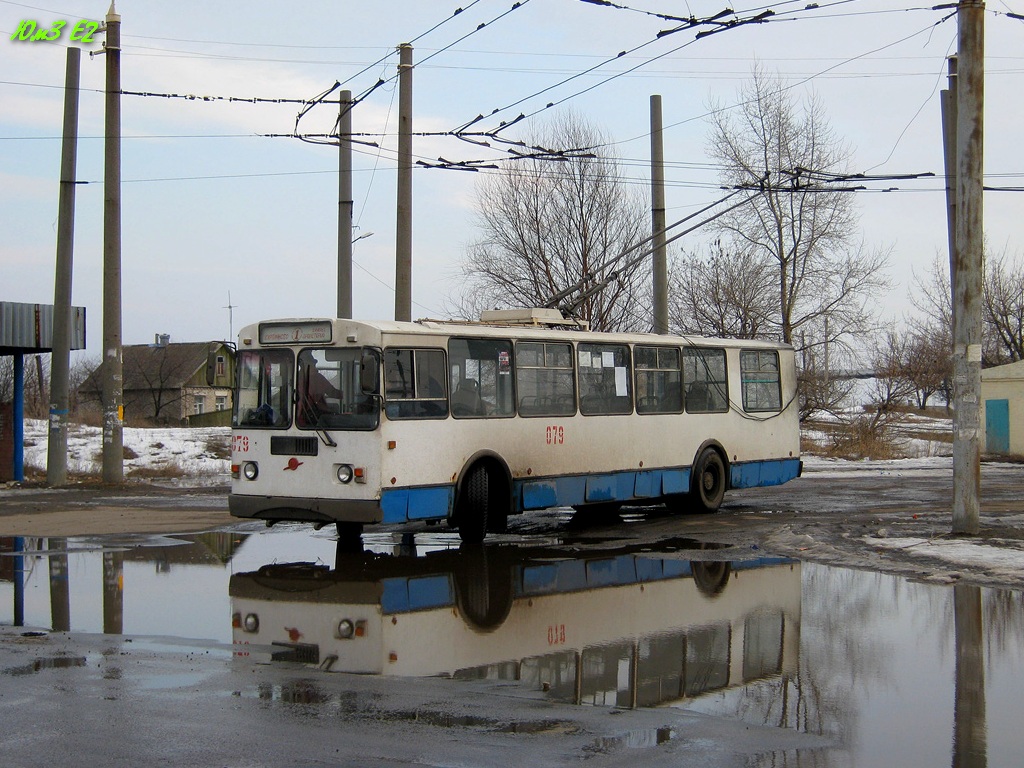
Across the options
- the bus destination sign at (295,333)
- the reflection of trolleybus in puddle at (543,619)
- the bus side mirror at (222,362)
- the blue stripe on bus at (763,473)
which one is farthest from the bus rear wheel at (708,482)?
the bus side mirror at (222,362)

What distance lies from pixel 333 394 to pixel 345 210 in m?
10.8

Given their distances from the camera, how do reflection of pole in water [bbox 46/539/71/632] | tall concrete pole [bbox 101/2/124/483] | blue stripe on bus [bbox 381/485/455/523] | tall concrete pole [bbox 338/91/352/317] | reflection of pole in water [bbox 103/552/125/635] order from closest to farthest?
reflection of pole in water [bbox 103/552/125/635], reflection of pole in water [bbox 46/539/71/632], blue stripe on bus [bbox 381/485/455/523], tall concrete pole [bbox 101/2/124/483], tall concrete pole [bbox 338/91/352/317]

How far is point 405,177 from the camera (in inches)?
858

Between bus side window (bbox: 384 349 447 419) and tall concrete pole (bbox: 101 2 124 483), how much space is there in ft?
36.2

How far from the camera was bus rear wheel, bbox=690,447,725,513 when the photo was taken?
1856 centimetres

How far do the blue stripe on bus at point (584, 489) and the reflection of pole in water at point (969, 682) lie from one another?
5.85 metres

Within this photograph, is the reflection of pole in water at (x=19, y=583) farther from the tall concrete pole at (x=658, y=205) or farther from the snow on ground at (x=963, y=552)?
the tall concrete pole at (x=658, y=205)

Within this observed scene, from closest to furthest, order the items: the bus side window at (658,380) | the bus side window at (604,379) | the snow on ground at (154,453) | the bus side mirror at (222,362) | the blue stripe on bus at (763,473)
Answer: the bus side mirror at (222,362) < the bus side window at (604,379) < the bus side window at (658,380) < the blue stripe on bus at (763,473) < the snow on ground at (154,453)

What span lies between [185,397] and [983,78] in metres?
72.3

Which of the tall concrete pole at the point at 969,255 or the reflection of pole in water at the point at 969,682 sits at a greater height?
the tall concrete pole at the point at 969,255

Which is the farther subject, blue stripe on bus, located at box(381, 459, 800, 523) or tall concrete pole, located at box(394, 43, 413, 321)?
tall concrete pole, located at box(394, 43, 413, 321)

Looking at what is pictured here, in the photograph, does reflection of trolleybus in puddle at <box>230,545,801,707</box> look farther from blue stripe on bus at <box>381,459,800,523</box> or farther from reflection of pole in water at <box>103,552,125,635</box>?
reflection of pole in water at <box>103,552,125,635</box>

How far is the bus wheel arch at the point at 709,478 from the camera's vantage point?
731 inches

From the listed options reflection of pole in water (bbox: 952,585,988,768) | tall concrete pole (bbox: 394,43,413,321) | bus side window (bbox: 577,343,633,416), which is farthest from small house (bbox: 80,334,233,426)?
reflection of pole in water (bbox: 952,585,988,768)
